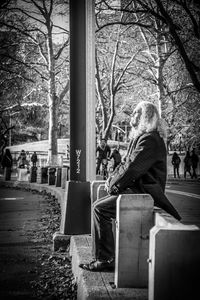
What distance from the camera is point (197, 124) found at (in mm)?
32750

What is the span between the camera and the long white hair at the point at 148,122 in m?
4.36

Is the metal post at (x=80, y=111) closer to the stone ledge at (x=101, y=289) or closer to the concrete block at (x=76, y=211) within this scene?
the concrete block at (x=76, y=211)

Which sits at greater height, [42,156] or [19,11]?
[19,11]

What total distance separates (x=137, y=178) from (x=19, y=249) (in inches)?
125

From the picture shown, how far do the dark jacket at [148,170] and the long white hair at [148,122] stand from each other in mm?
72

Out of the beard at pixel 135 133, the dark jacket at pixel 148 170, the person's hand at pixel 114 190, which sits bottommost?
the person's hand at pixel 114 190

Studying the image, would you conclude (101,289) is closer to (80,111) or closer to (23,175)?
(80,111)

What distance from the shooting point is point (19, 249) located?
6656 millimetres

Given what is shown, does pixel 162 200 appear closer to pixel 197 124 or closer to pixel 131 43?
pixel 197 124

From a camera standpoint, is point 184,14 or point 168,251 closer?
point 168,251

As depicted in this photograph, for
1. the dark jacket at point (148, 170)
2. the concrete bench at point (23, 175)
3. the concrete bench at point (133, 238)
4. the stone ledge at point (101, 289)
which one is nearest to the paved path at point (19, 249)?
the stone ledge at point (101, 289)

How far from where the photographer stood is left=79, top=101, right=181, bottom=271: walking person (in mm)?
4168

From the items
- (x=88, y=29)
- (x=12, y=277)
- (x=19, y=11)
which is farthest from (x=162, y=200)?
(x=19, y=11)

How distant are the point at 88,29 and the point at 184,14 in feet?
52.8
